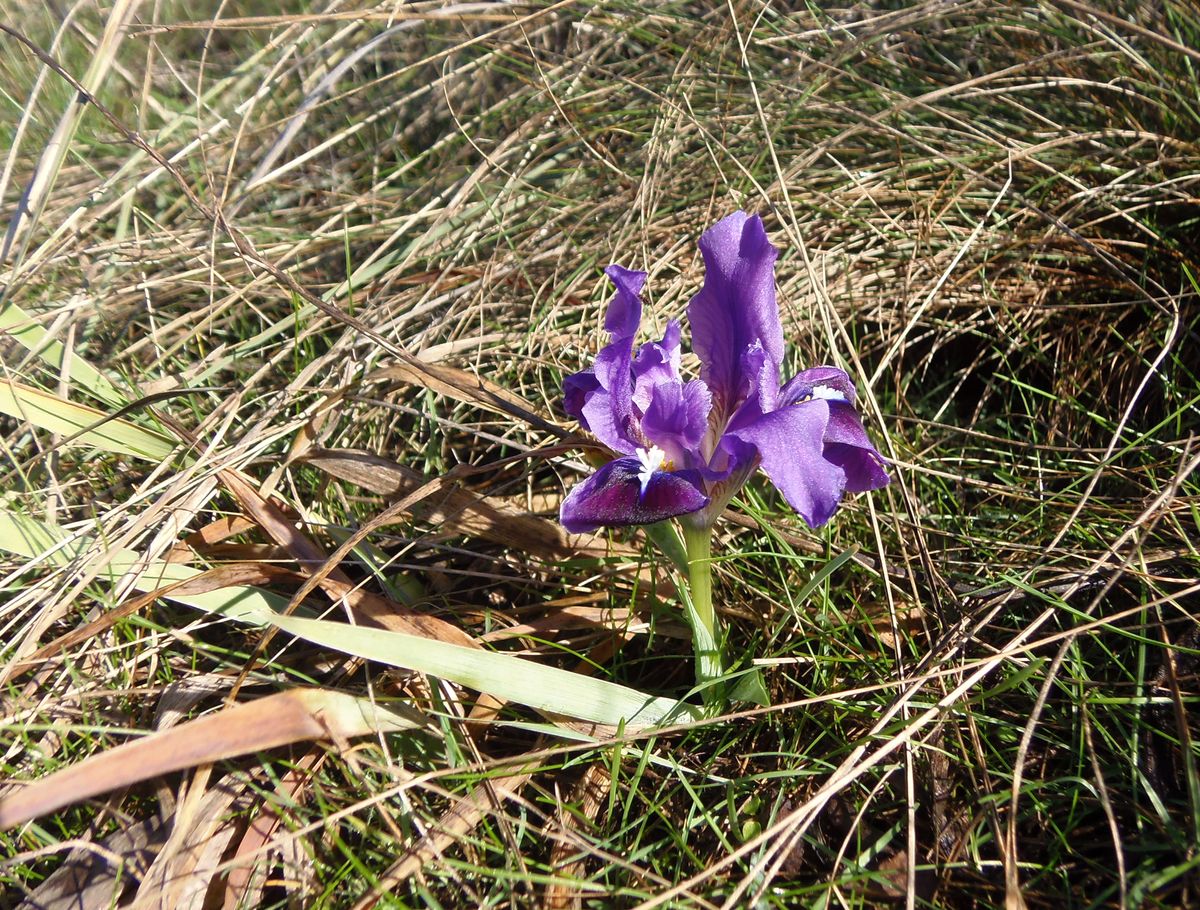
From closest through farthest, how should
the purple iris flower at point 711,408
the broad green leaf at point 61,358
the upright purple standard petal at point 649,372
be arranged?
the purple iris flower at point 711,408 < the upright purple standard petal at point 649,372 < the broad green leaf at point 61,358

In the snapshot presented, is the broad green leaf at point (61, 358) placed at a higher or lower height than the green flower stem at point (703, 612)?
higher

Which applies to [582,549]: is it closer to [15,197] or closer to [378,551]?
[378,551]

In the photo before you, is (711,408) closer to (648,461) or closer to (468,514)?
(648,461)

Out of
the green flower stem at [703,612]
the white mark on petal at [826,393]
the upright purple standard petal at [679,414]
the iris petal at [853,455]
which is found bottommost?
the green flower stem at [703,612]

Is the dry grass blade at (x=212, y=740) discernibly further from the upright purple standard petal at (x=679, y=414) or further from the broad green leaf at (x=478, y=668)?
the upright purple standard petal at (x=679, y=414)

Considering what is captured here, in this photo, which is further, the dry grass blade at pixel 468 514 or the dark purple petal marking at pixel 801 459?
the dry grass blade at pixel 468 514

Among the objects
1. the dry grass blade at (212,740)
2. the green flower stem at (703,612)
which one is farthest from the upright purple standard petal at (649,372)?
the dry grass blade at (212,740)

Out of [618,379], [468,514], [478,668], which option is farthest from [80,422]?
[618,379]
